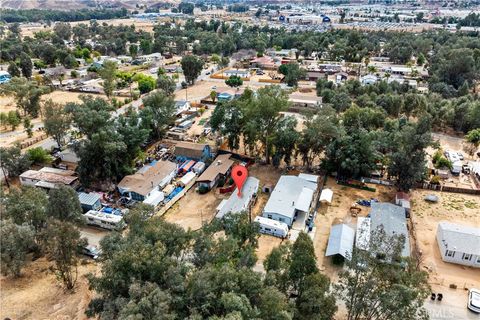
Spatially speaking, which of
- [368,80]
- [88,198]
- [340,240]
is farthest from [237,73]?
[340,240]

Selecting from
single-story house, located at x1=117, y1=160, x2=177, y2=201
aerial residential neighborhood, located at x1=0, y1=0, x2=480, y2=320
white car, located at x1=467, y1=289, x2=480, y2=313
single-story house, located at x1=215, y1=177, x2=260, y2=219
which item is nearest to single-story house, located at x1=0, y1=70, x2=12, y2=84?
aerial residential neighborhood, located at x1=0, y1=0, x2=480, y2=320

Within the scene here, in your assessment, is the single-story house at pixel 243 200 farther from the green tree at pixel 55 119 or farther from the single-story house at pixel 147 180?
the green tree at pixel 55 119

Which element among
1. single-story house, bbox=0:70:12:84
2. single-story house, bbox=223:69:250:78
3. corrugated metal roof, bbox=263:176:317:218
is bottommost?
corrugated metal roof, bbox=263:176:317:218

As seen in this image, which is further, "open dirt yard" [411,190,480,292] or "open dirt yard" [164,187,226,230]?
"open dirt yard" [164,187,226,230]

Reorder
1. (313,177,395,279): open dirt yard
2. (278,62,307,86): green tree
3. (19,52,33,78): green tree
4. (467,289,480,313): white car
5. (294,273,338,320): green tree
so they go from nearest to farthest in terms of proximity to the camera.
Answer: (294,273,338,320): green tree
(467,289,480,313): white car
(313,177,395,279): open dirt yard
(278,62,307,86): green tree
(19,52,33,78): green tree

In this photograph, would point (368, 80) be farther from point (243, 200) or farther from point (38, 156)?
point (38, 156)

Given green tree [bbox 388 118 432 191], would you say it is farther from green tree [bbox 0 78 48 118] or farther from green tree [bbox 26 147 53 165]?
green tree [bbox 0 78 48 118]

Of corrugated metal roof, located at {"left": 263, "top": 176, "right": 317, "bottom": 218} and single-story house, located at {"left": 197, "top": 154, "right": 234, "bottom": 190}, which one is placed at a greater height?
corrugated metal roof, located at {"left": 263, "top": 176, "right": 317, "bottom": 218}
